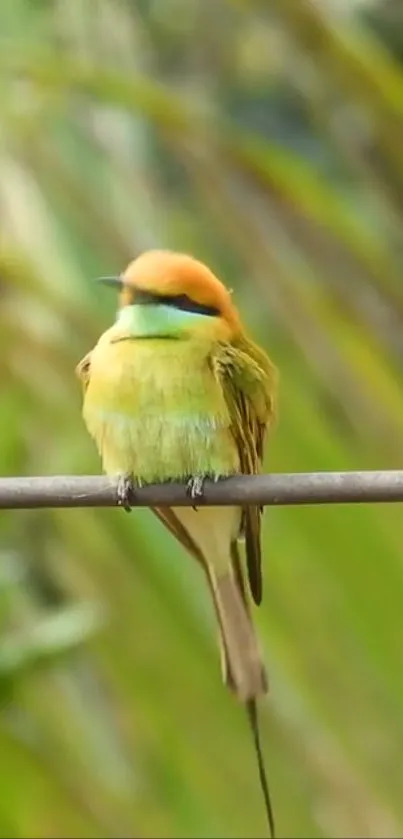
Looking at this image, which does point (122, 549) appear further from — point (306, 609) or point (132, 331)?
point (132, 331)

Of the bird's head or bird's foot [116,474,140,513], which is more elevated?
the bird's head

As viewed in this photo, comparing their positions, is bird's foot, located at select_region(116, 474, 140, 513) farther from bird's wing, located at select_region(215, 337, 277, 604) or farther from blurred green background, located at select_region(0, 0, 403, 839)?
blurred green background, located at select_region(0, 0, 403, 839)

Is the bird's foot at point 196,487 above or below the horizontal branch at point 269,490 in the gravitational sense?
below

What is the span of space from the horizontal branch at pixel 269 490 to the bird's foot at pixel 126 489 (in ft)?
0.12

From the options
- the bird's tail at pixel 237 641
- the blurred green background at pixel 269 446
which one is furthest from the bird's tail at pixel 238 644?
the blurred green background at pixel 269 446

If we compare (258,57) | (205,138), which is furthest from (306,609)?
(258,57)

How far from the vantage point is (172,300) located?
61 centimetres

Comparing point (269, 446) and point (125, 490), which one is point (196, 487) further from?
point (269, 446)

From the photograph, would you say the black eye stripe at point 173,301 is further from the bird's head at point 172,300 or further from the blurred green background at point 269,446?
the blurred green background at point 269,446

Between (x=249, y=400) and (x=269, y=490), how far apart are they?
0.18 metres

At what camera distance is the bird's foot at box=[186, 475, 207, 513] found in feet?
1.94

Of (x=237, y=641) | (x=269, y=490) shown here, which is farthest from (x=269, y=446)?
(x=269, y=490)

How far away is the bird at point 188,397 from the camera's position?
621mm

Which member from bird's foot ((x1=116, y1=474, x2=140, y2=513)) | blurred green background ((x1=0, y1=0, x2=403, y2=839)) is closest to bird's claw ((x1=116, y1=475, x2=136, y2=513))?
bird's foot ((x1=116, y1=474, x2=140, y2=513))
